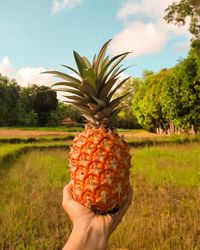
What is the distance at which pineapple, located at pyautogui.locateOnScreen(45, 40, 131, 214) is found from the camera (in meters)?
3.18

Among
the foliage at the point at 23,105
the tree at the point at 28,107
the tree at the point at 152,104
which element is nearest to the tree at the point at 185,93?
the tree at the point at 152,104

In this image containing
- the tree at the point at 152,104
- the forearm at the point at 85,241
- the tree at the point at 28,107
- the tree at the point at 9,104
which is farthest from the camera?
the tree at the point at 28,107

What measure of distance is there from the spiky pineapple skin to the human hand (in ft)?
0.29

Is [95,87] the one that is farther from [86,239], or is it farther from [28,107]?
[28,107]

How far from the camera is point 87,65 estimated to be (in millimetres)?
3459

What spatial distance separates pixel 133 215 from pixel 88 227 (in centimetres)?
506

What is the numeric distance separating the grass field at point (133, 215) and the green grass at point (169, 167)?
3 cm

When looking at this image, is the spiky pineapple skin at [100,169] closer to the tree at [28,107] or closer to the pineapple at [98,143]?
the pineapple at [98,143]

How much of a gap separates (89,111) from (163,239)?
361cm

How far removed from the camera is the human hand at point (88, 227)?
8.95ft

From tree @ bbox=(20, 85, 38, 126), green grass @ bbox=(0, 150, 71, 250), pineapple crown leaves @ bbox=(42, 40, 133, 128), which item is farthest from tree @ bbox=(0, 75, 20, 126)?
pineapple crown leaves @ bbox=(42, 40, 133, 128)

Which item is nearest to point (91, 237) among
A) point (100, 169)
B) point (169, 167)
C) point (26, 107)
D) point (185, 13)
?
point (100, 169)

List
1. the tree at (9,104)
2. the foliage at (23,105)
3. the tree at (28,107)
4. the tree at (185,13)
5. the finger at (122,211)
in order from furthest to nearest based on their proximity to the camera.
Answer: the tree at (28,107), the foliage at (23,105), the tree at (9,104), the tree at (185,13), the finger at (122,211)

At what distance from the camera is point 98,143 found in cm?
332
